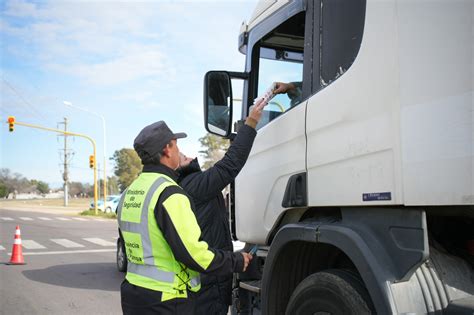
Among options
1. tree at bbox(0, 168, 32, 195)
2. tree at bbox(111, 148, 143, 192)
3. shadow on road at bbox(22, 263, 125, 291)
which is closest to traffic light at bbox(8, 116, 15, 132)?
shadow on road at bbox(22, 263, 125, 291)

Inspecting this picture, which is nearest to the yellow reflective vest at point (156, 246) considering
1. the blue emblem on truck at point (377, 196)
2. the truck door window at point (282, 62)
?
the blue emblem on truck at point (377, 196)

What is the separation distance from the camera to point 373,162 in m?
1.96

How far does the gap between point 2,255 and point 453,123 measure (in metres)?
12.3

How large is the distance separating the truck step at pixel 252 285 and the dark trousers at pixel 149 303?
2.32 feet

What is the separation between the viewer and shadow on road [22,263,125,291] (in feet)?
25.5

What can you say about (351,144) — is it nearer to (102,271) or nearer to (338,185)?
(338,185)

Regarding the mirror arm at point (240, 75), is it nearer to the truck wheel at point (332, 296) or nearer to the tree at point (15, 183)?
the truck wheel at point (332, 296)

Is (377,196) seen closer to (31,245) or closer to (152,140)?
(152,140)

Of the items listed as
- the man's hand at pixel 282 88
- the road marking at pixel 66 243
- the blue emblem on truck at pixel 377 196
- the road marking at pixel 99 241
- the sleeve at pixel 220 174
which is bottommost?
the road marking at pixel 99 241

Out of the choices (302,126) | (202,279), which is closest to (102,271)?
(202,279)

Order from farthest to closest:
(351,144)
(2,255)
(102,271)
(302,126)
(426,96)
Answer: (2,255)
(102,271)
(302,126)
(351,144)
(426,96)

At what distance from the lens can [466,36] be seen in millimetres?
1647

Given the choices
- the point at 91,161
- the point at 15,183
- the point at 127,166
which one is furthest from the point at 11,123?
the point at 15,183

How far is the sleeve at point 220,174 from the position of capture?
269 cm
